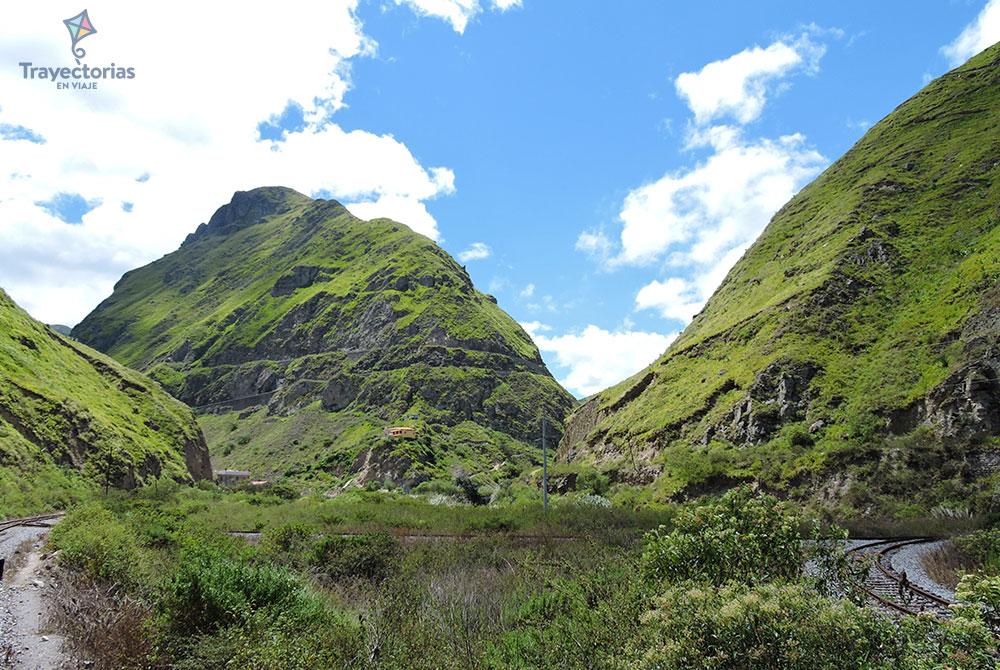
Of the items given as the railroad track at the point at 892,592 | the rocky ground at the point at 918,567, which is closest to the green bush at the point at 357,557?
the railroad track at the point at 892,592

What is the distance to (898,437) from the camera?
112ft

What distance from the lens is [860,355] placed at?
43.1m

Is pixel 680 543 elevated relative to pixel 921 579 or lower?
elevated

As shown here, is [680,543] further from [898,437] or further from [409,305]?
[409,305]

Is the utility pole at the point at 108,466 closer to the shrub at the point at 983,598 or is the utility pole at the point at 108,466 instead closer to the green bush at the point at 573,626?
the green bush at the point at 573,626

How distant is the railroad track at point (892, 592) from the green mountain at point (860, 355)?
1384 cm

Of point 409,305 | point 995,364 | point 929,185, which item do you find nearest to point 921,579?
point 995,364

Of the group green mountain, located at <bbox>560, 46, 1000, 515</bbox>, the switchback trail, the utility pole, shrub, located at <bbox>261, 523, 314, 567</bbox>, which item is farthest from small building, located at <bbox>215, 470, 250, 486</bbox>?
shrub, located at <bbox>261, 523, 314, 567</bbox>

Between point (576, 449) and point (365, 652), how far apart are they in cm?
5912

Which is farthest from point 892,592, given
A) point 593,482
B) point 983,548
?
point 593,482

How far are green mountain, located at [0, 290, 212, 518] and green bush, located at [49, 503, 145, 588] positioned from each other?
2148 centimetres

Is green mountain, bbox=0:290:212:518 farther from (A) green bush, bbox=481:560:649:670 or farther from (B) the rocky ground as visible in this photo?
(B) the rocky ground

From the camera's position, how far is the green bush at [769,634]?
16.2ft

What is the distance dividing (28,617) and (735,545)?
13.3 meters
